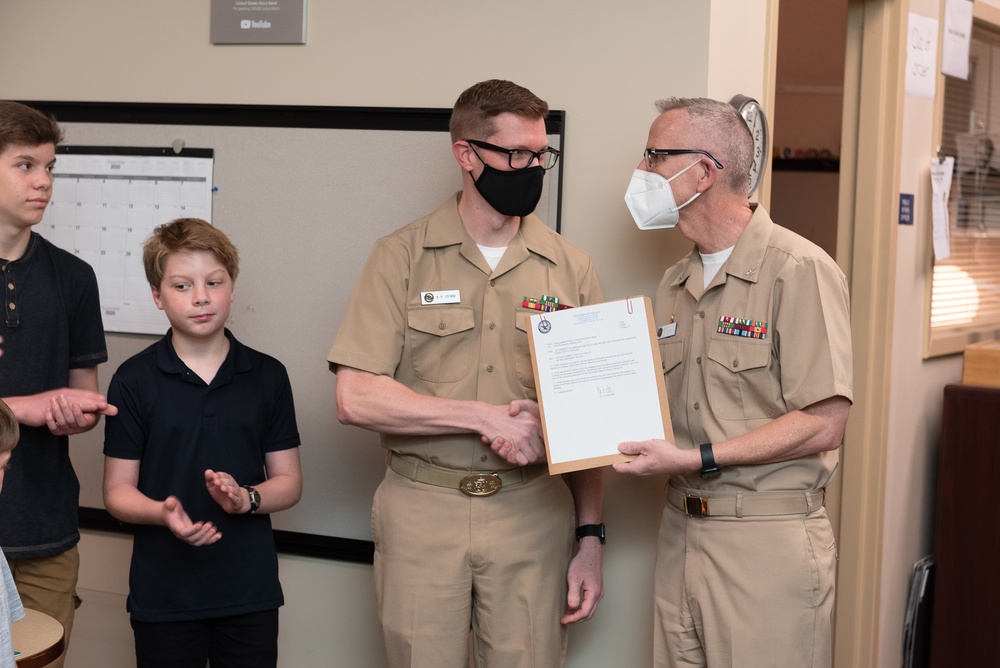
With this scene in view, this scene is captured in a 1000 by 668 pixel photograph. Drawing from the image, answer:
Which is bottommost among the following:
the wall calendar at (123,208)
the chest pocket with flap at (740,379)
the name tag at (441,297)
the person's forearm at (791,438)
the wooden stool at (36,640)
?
the wooden stool at (36,640)

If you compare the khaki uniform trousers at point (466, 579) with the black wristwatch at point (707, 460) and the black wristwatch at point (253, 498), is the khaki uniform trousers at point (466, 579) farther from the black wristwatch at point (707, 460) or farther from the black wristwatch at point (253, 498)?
the black wristwatch at point (707, 460)

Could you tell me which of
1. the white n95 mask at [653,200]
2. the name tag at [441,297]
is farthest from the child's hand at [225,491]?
the white n95 mask at [653,200]

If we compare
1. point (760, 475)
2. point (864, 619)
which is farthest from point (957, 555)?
point (760, 475)

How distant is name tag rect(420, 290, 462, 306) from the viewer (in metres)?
2.37

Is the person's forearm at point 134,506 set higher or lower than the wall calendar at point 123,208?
lower

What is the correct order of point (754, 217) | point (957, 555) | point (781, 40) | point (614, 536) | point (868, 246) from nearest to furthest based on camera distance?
point (754, 217), point (614, 536), point (868, 246), point (957, 555), point (781, 40)

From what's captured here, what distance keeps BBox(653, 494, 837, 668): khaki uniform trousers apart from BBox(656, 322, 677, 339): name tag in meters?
0.43

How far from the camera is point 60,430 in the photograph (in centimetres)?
227

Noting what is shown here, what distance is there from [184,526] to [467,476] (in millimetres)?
622

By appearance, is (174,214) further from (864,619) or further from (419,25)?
(864,619)

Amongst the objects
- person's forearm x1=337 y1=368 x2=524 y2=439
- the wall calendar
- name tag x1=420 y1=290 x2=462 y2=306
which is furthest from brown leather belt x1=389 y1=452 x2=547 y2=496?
the wall calendar

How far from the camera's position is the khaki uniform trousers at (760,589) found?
2.15m

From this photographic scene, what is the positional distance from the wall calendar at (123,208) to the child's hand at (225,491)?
3.38 ft

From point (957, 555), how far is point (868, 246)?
1.16 metres
